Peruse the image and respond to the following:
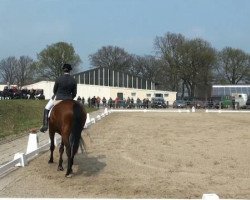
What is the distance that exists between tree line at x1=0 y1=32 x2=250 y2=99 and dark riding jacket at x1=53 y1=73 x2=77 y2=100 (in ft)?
272

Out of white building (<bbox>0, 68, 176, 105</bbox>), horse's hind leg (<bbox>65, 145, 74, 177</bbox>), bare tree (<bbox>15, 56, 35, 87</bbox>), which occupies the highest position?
bare tree (<bbox>15, 56, 35, 87</bbox>)

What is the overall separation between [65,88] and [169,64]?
90195mm

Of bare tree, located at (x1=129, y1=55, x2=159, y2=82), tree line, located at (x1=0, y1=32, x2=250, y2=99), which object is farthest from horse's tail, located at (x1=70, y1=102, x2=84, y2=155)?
bare tree, located at (x1=129, y1=55, x2=159, y2=82)

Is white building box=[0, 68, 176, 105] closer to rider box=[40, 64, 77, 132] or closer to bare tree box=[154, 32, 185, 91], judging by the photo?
bare tree box=[154, 32, 185, 91]

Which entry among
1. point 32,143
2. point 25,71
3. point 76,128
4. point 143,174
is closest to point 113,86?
point 25,71

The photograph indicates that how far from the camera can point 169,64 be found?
101m

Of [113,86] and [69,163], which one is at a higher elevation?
[113,86]

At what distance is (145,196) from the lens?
8547 mm

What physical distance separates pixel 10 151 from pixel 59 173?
5.35 meters

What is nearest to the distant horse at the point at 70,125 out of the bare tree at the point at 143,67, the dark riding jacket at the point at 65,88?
the dark riding jacket at the point at 65,88

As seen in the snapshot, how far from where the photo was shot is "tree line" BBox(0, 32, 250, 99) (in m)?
100

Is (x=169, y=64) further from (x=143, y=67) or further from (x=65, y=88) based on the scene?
(x=65, y=88)

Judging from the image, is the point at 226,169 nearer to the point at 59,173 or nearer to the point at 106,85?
the point at 59,173

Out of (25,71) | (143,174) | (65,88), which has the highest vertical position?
(25,71)
